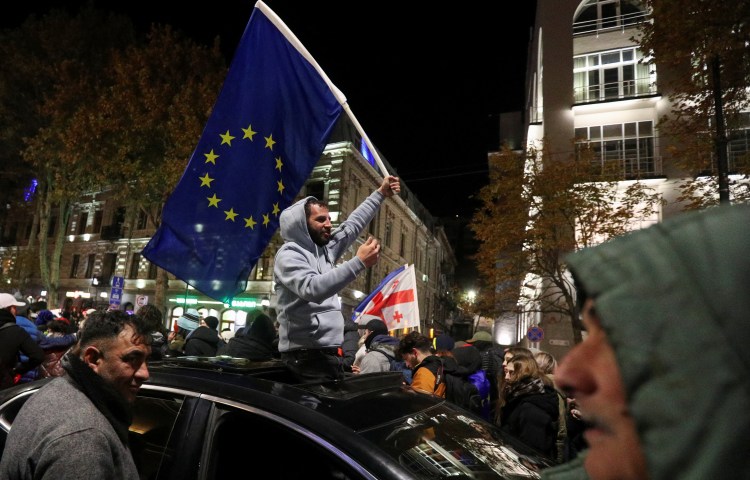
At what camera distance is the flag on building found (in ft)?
29.8

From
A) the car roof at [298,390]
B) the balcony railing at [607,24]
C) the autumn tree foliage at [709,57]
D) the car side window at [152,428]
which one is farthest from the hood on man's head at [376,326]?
the balcony railing at [607,24]

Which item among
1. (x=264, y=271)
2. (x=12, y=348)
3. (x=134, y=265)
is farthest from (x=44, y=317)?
(x=134, y=265)

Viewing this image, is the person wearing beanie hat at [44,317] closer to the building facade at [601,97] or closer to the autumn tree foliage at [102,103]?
the autumn tree foliage at [102,103]

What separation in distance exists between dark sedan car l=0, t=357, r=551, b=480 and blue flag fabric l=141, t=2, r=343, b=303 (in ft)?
4.75

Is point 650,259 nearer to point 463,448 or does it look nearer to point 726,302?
point 726,302

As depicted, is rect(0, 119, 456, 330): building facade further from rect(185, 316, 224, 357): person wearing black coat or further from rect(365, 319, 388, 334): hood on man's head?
rect(365, 319, 388, 334): hood on man's head

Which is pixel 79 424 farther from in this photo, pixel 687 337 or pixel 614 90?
pixel 614 90

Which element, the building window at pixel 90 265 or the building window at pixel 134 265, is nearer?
the building window at pixel 134 265

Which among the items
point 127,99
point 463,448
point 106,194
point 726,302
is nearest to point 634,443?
point 726,302

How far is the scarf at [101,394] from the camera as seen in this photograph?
2.06 meters

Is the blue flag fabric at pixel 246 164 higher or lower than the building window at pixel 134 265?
lower

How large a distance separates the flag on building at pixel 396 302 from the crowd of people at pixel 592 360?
11.1 feet

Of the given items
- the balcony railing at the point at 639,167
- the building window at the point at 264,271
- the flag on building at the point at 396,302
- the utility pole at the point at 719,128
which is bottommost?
the flag on building at the point at 396,302

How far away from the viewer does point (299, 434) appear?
2.22 m
